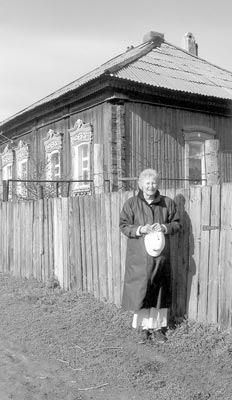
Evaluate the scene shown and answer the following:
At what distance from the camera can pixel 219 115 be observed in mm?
14078

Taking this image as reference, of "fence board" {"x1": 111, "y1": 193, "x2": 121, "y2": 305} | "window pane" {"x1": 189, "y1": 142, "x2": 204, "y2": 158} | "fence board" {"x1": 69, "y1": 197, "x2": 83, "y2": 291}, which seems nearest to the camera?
"fence board" {"x1": 111, "y1": 193, "x2": 121, "y2": 305}

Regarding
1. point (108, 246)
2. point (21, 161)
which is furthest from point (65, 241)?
point (21, 161)

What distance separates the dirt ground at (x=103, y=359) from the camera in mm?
3699

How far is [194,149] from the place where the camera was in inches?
537

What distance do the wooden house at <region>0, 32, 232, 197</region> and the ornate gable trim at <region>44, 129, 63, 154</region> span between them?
1.2 inches

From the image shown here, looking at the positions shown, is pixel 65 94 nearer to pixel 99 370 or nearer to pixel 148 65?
pixel 148 65

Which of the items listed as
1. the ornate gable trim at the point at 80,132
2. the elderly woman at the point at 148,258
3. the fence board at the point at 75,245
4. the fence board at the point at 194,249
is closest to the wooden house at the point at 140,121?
the ornate gable trim at the point at 80,132

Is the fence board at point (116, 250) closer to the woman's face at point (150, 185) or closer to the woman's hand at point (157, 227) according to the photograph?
the woman's face at point (150, 185)

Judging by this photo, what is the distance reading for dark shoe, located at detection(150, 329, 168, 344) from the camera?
183 inches

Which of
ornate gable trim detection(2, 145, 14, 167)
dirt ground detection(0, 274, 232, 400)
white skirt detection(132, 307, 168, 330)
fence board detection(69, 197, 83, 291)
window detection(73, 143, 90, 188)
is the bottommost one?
dirt ground detection(0, 274, 232, 400)

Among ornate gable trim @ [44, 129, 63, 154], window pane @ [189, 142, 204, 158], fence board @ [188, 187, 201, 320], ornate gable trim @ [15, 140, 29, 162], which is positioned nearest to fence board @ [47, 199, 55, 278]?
fence board @ [188, 187, 201, 320]

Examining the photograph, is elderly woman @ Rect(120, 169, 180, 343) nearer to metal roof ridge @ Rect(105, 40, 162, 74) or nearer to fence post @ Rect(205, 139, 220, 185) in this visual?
fence post @ Rect(205, 139, 220, 185)

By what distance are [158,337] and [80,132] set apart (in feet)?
31.8

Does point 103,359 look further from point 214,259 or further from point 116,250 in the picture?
point 116,250
